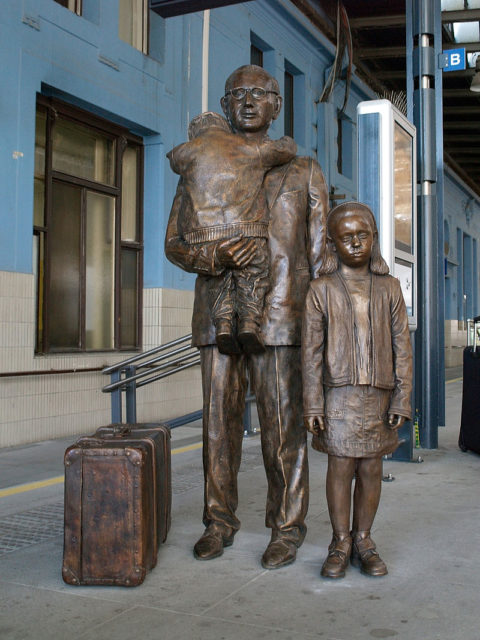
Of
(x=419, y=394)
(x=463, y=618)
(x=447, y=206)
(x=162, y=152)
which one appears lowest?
(x=463, y=618)

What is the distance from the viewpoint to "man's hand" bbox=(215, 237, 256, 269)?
125 inches

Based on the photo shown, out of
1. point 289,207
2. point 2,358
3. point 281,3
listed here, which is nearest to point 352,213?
point 289,207

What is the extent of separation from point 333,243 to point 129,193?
267 inches

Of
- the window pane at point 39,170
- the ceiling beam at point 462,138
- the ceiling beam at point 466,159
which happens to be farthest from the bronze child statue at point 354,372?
the ceiling beam at point 466,159

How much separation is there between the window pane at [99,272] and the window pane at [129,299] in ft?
0.84

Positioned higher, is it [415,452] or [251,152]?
[251,152]

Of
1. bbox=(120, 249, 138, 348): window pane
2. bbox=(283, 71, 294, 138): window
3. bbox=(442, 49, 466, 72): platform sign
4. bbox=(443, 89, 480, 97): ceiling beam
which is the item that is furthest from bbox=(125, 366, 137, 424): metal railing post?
bbox=(443, 89, 480, 97): ceiling beam

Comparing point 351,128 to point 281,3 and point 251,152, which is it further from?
point 251,152

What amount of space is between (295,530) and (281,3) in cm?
1162

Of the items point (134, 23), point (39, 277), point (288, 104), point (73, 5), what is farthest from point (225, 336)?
point (288, 104)

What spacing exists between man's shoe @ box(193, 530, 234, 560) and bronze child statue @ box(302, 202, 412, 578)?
0.55 metres

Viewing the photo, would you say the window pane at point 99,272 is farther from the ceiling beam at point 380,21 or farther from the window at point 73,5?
the ceiling beam at point 380,21

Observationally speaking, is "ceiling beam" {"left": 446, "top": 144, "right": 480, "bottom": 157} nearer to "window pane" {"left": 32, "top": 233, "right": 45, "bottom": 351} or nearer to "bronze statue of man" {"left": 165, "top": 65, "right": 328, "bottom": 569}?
"window pane" {"left": 32, "top": 233, "right": 45, "bottom": 351}

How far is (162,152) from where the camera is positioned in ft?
31.9
